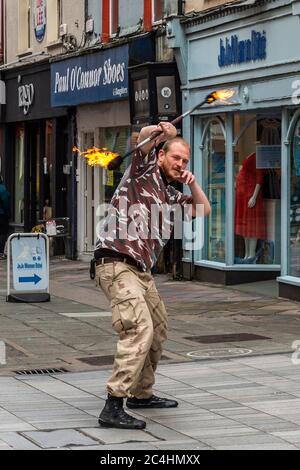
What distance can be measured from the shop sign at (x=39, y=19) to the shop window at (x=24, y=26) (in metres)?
0.91

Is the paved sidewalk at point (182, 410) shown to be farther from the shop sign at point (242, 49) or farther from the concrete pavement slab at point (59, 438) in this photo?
the shop sign at point (242, 49)

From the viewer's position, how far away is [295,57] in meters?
15.4

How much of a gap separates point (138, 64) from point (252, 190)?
3456 millimetres

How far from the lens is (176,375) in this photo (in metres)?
9.96

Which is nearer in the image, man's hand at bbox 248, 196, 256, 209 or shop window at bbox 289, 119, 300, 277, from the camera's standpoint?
shop window at bbox 289, 119, 300, 277

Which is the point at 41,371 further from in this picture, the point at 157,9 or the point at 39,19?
the point at 39,19

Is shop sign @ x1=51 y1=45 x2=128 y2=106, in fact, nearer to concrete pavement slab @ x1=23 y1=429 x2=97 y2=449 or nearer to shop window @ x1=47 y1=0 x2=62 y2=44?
shop window @ x1=47 y1=0 x2=62 y2=44

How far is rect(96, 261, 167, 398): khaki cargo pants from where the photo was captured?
7789 mm

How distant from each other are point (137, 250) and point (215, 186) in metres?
10.7

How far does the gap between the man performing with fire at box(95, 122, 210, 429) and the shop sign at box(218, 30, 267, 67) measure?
27.8 ft

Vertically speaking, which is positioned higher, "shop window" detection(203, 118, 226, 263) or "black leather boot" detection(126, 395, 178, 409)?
"shop window" detection(203, 118, 226, 263)

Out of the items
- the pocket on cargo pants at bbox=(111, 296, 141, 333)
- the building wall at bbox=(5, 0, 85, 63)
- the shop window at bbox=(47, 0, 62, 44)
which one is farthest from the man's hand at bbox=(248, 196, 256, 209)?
the pocket on cargo pants at bbox=(111, 296, 141, 333)
